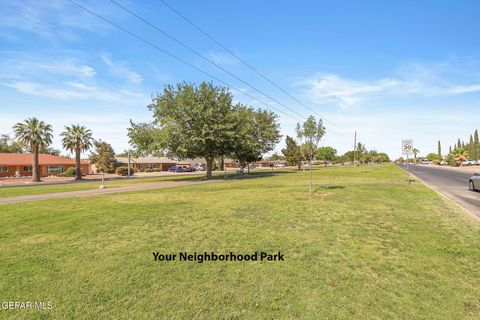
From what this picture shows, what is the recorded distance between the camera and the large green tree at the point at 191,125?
3152 cm

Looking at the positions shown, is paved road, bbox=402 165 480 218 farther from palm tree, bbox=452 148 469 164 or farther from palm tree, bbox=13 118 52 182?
palm tree, bbox=452 148 469 164

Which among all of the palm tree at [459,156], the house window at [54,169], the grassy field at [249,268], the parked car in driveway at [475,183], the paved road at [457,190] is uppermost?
the palm tree at [459,156]

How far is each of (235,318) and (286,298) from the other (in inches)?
38.8

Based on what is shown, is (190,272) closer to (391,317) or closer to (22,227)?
(391,317)

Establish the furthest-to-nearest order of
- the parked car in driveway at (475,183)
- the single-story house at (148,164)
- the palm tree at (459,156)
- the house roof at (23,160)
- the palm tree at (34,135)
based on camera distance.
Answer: the palm tree at (459,156)
the single-story house at (148,164)
the house roof at (23,160)
the palm tree at (34,135)
the parked car in driveway at (475,183)

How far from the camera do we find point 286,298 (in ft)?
14.6

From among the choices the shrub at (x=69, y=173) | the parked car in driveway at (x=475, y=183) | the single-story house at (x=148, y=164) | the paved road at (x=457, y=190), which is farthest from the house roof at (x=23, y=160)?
the parked car in driveway at (x=475, y=183)

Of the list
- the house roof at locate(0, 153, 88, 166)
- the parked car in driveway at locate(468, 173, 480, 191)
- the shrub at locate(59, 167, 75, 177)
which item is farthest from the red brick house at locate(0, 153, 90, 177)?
the parked car in driveway at locate(468, 173, 480, 191)

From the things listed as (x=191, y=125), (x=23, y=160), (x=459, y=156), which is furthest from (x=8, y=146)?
(x=459, y=156)

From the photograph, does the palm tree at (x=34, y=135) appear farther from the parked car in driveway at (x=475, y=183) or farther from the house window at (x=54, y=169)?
the parked car in driveway at (x=475, y=183)

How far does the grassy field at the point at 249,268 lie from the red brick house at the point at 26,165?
6204 centimetres

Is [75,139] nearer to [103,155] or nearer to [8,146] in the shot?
[103,155]

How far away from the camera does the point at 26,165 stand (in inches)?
2320

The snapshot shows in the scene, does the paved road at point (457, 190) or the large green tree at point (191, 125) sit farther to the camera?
the large green tree at point (191, 125)
